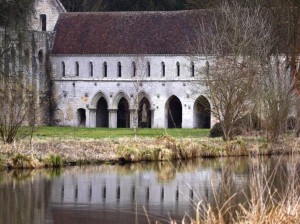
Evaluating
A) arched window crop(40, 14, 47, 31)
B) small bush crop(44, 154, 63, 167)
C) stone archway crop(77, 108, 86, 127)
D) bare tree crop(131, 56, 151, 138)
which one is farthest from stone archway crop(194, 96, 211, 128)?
small bush crop(44, 154, 63, 167)

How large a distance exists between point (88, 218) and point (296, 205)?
7278 mm

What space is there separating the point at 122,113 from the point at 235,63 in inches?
1006

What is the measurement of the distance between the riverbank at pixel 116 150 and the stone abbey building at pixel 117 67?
77.1 feet

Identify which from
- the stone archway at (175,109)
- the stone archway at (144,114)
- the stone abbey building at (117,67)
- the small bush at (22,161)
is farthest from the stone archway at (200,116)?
the small bush at (22,161)

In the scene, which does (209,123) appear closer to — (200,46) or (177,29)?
(177,29)

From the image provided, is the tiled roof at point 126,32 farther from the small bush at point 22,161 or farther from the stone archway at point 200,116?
the small bush at point 22,161

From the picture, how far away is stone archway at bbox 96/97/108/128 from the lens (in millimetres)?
68750

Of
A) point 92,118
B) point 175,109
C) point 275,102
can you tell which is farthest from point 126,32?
point 275,102

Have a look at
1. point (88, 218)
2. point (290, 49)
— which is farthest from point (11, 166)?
point (290, 49)

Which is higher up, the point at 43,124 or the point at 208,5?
the point at 208,5

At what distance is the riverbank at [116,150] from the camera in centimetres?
3334

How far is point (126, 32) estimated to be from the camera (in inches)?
2594

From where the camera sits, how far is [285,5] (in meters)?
50.5

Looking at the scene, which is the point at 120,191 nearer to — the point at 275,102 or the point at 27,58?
the point at 275,102
